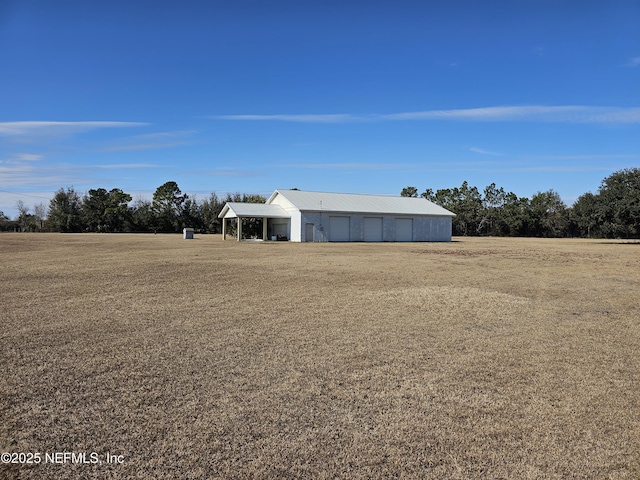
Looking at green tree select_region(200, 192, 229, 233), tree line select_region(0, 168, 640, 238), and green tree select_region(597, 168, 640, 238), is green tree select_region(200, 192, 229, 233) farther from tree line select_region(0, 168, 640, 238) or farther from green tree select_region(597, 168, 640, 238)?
green tree select_region(597, 168, 640, 238)

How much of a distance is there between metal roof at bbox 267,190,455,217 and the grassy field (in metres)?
30.2

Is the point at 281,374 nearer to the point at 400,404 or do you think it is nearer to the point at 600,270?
the point at 400,404

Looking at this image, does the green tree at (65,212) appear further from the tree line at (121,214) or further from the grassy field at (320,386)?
the grassy field at (320,386)

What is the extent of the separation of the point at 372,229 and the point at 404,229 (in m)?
3.54

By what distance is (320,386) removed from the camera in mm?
4934

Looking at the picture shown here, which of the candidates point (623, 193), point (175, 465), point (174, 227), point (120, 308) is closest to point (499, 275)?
point (120, 308)

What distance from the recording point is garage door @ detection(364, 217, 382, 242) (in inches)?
1633

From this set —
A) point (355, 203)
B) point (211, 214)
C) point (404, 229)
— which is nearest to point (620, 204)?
point (404, 229)

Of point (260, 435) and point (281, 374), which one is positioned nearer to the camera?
point (260, 435)

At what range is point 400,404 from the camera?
14.7 ft

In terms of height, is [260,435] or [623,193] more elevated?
[623,193]

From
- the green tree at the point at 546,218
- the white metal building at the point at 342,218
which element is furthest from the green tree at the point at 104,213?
the green tree at the point at 546,218

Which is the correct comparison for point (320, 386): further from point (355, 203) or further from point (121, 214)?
point (121, 214)

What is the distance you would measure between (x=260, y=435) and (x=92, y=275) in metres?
11.8
